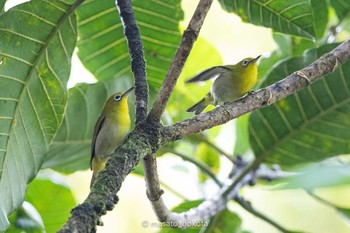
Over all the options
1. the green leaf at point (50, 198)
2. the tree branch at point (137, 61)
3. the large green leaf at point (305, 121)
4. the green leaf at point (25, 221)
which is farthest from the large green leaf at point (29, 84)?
the large green leaf at point (305, 121)

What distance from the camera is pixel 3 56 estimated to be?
1.68m

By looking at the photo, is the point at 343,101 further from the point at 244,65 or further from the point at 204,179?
the point at 204,179

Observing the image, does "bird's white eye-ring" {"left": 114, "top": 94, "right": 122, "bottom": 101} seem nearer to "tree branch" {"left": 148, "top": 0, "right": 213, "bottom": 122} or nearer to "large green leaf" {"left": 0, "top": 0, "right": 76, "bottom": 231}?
"large green leaf" {"left": 0, "top": 0, "right": 76, "bottom": 231}

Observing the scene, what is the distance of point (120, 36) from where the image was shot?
2.36m

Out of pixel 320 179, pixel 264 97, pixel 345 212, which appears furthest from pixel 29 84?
pixel 345 212

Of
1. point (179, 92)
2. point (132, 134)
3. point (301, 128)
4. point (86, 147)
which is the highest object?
point (179, 92)

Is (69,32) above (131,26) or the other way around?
above

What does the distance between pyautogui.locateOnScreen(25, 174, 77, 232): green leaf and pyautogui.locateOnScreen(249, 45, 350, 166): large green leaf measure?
0.80 m

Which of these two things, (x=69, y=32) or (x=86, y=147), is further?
(x=86, y=147)

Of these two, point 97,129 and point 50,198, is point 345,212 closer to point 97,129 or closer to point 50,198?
point 97,129

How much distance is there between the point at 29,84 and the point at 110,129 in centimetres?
82

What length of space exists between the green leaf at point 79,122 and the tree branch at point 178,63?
113 cm

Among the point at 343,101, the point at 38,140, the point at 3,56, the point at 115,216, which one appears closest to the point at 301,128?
the point at 343,101

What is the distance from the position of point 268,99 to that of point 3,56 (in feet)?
2.66
